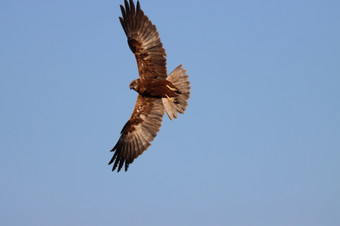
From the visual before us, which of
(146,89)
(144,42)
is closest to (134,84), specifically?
Answer: (146,89)

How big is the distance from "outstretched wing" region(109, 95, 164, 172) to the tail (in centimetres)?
22

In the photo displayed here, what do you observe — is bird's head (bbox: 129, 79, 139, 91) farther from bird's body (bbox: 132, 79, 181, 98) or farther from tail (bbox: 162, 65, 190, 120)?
tail (bbox: 162, 65, 190, 120)

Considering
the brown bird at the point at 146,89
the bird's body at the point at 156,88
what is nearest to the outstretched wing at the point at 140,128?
the brown bird at the point at 146,89

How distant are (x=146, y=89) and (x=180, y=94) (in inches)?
51.0

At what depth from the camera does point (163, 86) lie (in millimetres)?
14305

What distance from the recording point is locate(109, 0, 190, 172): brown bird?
1441 centimetres

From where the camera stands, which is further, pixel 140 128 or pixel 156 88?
pixel 140 128

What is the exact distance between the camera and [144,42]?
14.5 meters

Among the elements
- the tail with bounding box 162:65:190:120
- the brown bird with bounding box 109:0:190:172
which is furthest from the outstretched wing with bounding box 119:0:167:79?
the tail with bounding box 162:65:190:120

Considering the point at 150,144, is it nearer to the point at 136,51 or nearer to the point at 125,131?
the point at 125,131

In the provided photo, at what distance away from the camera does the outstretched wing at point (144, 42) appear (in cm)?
1440

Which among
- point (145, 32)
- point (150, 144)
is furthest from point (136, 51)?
point (150, 144)

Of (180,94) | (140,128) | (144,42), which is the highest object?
(144,42)

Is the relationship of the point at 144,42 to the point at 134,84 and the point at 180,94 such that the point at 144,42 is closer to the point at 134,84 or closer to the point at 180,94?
the point at 134,84
